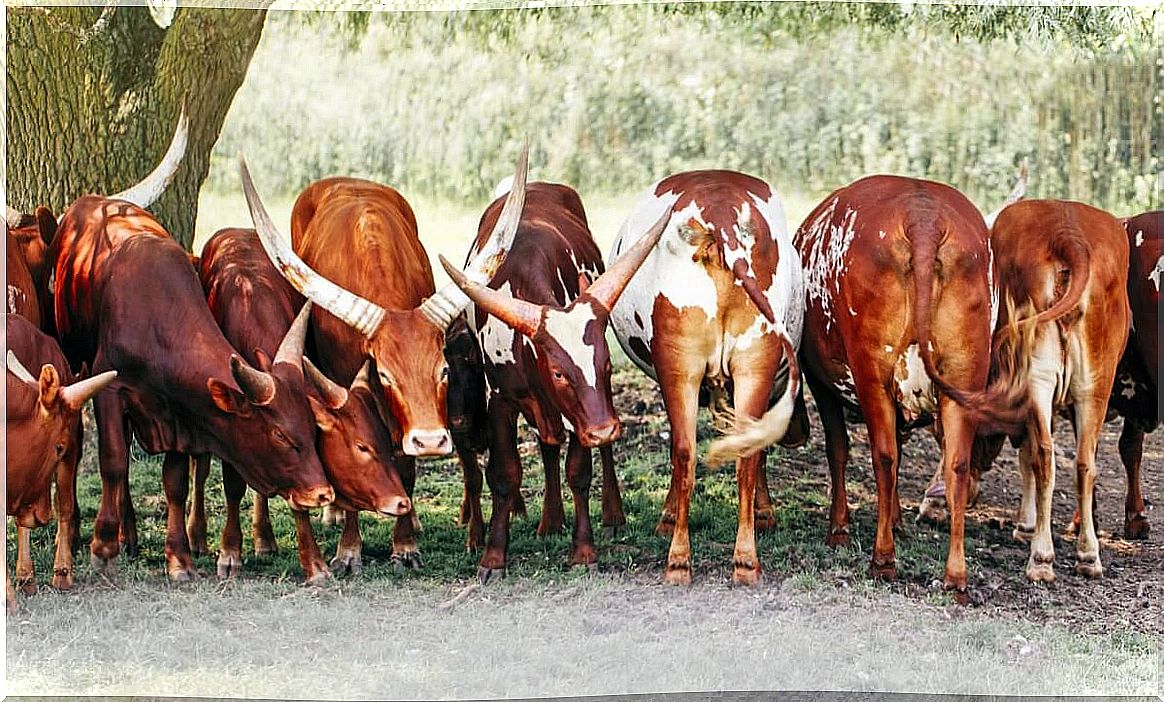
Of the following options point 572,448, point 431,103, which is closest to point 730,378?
point 572,448

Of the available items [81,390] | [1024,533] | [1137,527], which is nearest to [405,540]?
[81,390]

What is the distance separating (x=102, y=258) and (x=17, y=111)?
62.4 inches

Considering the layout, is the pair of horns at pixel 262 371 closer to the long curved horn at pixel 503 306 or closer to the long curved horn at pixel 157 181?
the long curved horn at pixel 503 306

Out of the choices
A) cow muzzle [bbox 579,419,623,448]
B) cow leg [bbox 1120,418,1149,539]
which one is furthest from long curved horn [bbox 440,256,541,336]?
cow leg [bbox 1120,418,1149,539]

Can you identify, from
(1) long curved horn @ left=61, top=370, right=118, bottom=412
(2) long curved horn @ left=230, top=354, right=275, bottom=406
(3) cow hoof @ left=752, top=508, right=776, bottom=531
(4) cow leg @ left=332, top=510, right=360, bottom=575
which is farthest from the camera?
(3) cow hoof @ left=752, top=508, right=776, bottom=531

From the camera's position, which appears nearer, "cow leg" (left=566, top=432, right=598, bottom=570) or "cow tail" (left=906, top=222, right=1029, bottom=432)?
"cow tail" (left=906, top=222, right=1029, bottom=432)

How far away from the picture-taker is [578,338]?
6762mm

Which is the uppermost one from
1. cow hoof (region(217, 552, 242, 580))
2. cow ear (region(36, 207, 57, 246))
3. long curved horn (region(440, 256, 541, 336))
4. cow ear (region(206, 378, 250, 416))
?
cow ear (region(36, 207, 57, 246))

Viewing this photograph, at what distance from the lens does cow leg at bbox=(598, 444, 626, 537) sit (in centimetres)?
806

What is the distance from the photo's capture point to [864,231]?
6953 millimetres

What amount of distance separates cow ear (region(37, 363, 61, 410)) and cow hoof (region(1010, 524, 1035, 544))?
4.31 metres

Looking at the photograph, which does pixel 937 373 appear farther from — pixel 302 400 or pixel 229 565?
pixel 229 565

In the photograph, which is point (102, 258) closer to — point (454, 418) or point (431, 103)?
point (454, 418)

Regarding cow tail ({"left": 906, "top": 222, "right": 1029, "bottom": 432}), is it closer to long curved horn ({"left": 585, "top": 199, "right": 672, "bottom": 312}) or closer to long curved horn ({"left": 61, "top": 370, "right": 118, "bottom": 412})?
long curved horn ({"left": 585, "top": 199, "right": 672, "bottom": 312})
